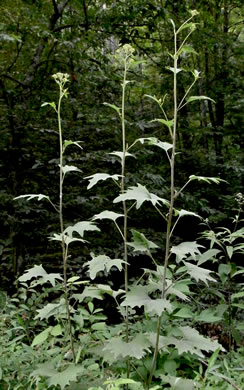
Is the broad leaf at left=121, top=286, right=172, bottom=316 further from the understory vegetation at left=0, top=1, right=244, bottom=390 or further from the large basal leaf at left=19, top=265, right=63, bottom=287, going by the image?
the large basal leaf at left=19, top=265, right=63, bottom=287

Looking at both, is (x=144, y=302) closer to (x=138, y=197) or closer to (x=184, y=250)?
(x=184, y=250)

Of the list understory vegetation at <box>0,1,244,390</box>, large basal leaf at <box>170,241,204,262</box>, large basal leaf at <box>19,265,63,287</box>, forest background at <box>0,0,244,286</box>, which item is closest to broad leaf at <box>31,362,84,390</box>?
understory vegetation at <box>0,1,244,390</box>

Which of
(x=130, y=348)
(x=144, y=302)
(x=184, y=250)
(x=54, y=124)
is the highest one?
(x=54, y=124)

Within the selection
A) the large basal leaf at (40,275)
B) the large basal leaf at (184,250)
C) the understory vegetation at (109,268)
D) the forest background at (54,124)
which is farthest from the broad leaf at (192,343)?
the forest background at (54,124)

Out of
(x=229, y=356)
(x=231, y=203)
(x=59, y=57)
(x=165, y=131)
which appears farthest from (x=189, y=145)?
(x=229, y=356)

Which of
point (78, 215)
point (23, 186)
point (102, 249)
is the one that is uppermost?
point (23, 186)

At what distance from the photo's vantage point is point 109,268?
1.31 metres

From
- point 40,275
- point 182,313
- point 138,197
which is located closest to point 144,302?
point 138,197

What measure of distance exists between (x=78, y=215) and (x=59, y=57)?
5.13 feet

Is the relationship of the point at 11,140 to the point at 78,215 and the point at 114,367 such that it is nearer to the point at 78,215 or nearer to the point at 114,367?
the point at 78,215

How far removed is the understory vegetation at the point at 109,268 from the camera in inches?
53.4

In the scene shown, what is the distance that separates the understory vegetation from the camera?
4.45ft

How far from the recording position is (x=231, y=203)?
16.2ft

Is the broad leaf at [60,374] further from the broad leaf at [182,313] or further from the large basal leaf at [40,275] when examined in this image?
the broad leaf at [182,313]
